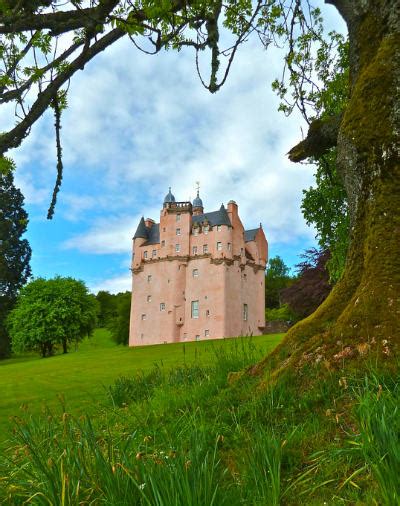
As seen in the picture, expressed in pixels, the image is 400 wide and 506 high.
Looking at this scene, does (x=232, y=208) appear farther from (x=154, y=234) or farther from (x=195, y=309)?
(x=195, y=309)

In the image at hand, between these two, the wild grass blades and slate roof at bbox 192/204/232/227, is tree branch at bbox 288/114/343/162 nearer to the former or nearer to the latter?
the wild grass blades

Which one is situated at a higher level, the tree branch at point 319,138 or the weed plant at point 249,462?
the tree branch at point 319,138

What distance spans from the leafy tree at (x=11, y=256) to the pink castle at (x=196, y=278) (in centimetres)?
1291

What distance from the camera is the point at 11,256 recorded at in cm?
5381

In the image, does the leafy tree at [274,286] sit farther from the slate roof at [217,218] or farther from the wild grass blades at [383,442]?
the wild grass blades at [383,442]

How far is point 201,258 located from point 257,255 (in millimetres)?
7641

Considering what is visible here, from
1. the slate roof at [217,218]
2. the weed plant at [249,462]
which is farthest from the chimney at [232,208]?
the weed plant at [249,462]

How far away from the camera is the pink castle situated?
52.0m

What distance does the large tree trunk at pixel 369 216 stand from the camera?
4.34 meters

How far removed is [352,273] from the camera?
204 inches

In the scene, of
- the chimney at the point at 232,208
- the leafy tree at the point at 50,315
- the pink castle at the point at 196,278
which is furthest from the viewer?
the chimney at the point at 232,208

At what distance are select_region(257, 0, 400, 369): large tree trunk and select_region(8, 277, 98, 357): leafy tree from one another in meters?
46.6

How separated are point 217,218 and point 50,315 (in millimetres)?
21220

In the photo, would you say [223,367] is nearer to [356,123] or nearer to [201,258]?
[356,123]
